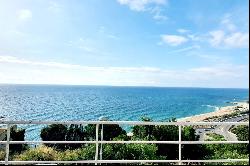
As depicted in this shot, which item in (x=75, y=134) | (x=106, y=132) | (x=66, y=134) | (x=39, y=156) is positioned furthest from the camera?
(x=106, y=132)

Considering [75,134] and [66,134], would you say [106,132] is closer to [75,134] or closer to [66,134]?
[66,134]

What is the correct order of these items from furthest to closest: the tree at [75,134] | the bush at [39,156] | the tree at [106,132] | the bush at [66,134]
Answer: the tree at [106,132], the bush at [66,134], the tree at [75,134], the bush at [39,156]

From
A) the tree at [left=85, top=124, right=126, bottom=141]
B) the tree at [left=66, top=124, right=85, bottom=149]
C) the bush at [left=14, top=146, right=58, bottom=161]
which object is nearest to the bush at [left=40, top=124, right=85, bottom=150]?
the tree at [left=66, top=124, right=85, bottom=149]

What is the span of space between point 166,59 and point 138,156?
105 m

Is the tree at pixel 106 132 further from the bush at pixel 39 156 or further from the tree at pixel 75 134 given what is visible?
the bush at pixel 39 156

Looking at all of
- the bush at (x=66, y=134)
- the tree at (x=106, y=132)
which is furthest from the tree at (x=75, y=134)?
the tree at (x=106, y=132)

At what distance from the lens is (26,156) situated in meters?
7.12

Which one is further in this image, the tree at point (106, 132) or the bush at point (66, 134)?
the tree at point (106, 132)

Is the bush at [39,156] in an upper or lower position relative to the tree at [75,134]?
upper

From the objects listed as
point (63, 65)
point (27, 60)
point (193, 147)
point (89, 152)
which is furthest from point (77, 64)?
point (89, 152)

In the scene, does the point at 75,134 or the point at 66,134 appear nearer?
the point at 75,134

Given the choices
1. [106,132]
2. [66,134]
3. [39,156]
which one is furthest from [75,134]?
[39,156]

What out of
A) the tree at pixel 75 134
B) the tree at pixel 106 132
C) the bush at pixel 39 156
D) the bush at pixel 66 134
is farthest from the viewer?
the tree at pixel 106 132

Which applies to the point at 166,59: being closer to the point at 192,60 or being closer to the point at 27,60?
the point at 192,60
